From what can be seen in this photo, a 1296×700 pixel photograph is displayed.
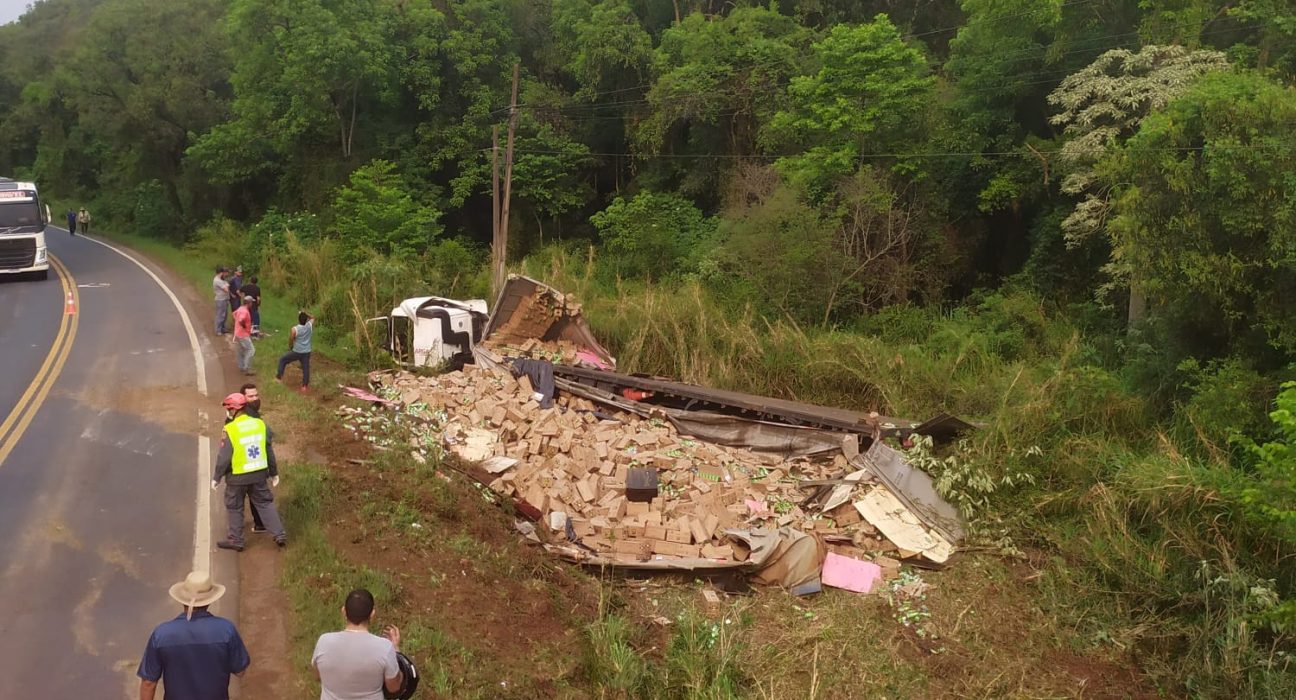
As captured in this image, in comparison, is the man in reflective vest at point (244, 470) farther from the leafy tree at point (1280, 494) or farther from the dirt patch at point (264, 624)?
the leafy tree at point (1280, 494)

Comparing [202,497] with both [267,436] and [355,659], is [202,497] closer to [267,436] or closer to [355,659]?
[267,436]

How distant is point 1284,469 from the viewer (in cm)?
922

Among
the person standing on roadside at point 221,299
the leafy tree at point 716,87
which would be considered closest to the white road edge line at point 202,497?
the person standing on roadside at point 221,299

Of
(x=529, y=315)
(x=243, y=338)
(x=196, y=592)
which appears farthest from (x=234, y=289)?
(x=196, y=592)

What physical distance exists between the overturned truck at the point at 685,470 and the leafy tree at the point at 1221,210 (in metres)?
3.48

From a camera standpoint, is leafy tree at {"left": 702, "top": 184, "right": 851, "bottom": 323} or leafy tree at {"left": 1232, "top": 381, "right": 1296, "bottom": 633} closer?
leafy tree at {"left": 1232, "top": 381, "right": 1296, "bottom": 633}

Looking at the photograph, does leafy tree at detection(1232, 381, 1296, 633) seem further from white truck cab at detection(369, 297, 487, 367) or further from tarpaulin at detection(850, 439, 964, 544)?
white truck cab at detection(369, 297, 487, 367)

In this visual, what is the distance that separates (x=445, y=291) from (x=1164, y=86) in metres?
16.8

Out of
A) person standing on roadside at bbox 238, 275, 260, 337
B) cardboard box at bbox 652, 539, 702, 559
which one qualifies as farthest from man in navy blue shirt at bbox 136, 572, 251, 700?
person standing on roadside at bbox 238, 275, 260, 337

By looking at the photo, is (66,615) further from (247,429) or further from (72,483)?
(72,483)

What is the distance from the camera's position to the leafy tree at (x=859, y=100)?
24.2 m

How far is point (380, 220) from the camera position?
29.0 m

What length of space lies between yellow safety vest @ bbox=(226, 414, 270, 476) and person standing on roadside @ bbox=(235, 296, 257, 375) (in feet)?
22.7

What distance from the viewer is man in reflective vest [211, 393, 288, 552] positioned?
8.52 meters
